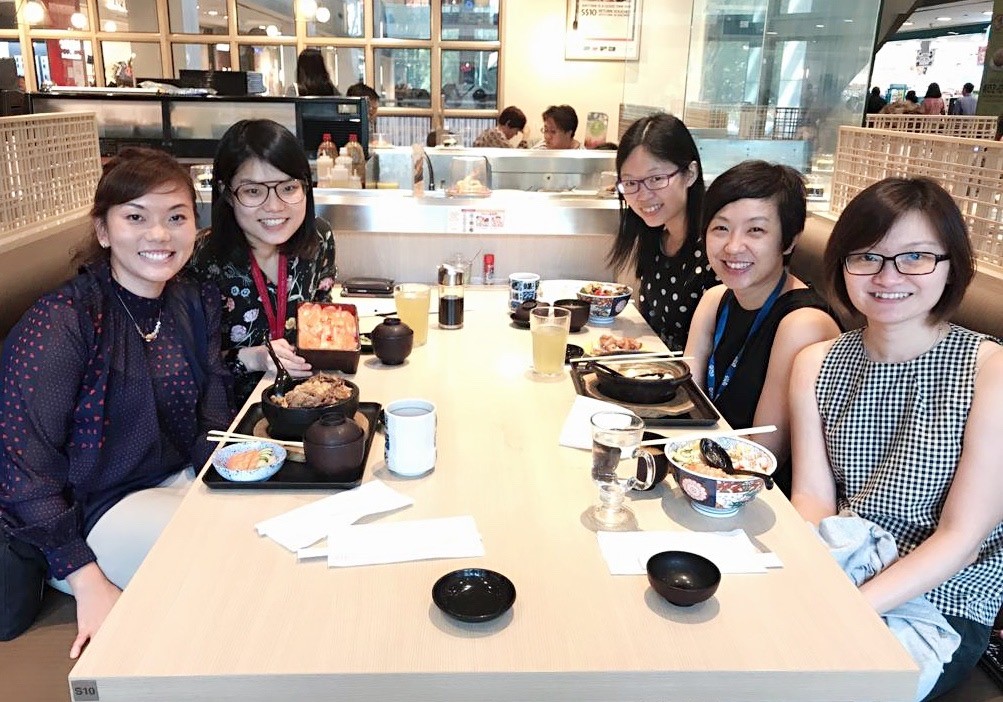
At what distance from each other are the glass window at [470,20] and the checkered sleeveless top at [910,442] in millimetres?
6463

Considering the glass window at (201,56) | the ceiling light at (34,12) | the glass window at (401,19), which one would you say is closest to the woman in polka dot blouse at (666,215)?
the glass window at (401,19)

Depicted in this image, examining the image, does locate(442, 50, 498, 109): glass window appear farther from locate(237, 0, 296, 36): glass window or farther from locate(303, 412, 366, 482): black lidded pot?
locate(303, 412, 366, 482): black lidded pot

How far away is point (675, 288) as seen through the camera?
2.44 metres

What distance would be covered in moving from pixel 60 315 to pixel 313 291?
89cm

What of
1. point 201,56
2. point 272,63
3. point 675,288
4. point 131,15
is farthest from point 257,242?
point 131,15

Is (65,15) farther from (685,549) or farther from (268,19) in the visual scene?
(685,549)

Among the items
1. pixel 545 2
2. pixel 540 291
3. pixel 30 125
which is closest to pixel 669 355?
pixel 540 291

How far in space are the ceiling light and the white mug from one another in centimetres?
733

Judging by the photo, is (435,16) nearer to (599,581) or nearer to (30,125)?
→ (30,125)

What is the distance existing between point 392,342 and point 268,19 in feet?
21.2

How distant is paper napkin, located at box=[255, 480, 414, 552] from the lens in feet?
3.75

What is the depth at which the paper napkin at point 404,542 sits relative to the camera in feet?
3.58

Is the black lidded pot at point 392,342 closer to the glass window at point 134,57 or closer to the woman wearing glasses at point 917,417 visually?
the woman wearing glasses at point 917,417

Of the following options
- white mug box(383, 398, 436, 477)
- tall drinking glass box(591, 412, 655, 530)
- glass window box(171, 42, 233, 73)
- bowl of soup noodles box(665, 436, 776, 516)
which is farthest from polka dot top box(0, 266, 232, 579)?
glass window box(171, 42, 233, 73)
